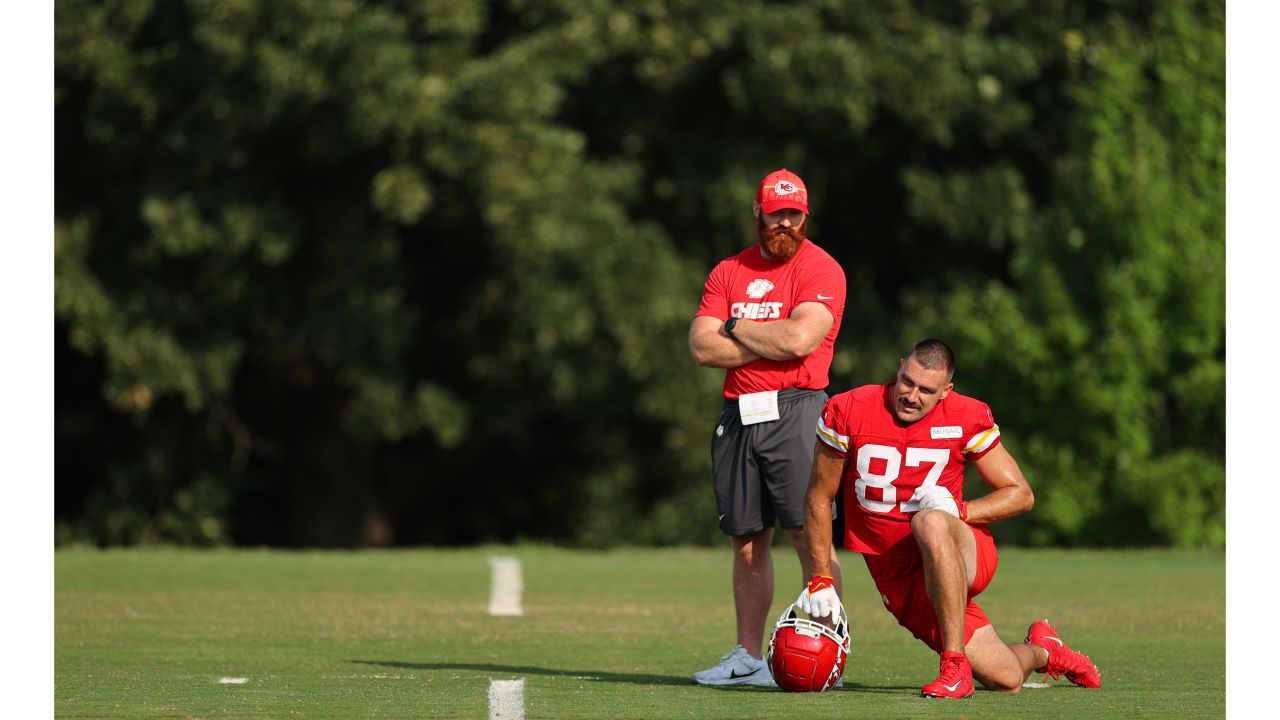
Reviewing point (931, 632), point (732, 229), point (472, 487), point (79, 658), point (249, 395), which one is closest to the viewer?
point (931, 632)

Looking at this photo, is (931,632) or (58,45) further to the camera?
(58,45)

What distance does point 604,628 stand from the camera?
1092 centimetres

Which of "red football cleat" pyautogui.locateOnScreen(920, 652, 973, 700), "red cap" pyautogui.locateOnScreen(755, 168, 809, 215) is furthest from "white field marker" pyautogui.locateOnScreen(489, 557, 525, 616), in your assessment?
"red football cleat" pyautogui.locateOnScreen(920, 652, 973, 700)

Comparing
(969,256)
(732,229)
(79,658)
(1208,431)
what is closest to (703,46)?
(732,229)

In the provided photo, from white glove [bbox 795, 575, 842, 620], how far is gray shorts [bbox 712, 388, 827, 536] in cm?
64

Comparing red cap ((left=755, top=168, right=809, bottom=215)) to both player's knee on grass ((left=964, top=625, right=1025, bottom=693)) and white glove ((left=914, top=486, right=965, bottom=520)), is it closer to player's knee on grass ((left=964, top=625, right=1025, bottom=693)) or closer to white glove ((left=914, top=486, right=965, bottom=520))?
white glove ((left=914, top=486, right=965, bottom=520))

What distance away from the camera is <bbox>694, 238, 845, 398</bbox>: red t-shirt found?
8500mm

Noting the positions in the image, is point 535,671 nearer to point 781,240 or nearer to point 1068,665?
point 781,240

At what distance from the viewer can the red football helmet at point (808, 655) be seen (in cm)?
773

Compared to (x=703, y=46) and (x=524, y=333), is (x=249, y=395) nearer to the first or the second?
(x=524, y=333)

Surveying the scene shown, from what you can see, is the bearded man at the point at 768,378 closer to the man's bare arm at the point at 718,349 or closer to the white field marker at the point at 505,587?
the man's bare arm at the point at 718,349

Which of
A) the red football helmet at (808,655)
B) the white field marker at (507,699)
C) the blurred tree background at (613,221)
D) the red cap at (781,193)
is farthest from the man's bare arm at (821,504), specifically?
the blurred tree background at (613,221)

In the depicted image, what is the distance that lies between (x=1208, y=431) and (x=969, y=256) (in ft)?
16.9

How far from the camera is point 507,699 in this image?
7.46 meters
